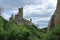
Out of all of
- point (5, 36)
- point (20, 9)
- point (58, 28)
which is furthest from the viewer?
point (20, 9)

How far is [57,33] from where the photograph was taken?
37.8m

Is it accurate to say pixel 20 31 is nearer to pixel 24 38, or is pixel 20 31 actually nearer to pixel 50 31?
pixel 24 38

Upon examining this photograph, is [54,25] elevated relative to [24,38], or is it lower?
elevated

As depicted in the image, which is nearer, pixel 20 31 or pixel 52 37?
pixel 52 37

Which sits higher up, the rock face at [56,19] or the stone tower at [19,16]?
the rock face at [56,19]

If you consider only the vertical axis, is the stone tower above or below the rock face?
below

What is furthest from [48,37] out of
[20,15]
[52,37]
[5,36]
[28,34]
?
[20,15]

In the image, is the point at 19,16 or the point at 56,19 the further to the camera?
the point at 19,16

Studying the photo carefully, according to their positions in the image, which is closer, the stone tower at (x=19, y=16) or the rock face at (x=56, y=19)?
the rock face at (x=56, y=19)

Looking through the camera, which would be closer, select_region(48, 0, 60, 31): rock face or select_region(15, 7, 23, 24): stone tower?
select_region(48, 0, 60, 31): rock face

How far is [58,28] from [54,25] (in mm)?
2385

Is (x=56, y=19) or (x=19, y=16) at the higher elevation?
(x=56, y=19)

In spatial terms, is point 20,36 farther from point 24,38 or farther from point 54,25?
point 54,25

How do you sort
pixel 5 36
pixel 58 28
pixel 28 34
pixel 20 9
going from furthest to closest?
1. pixel 20 9
2. pixel 28 34
3. pixel 5 36
4. pixel 58 28
